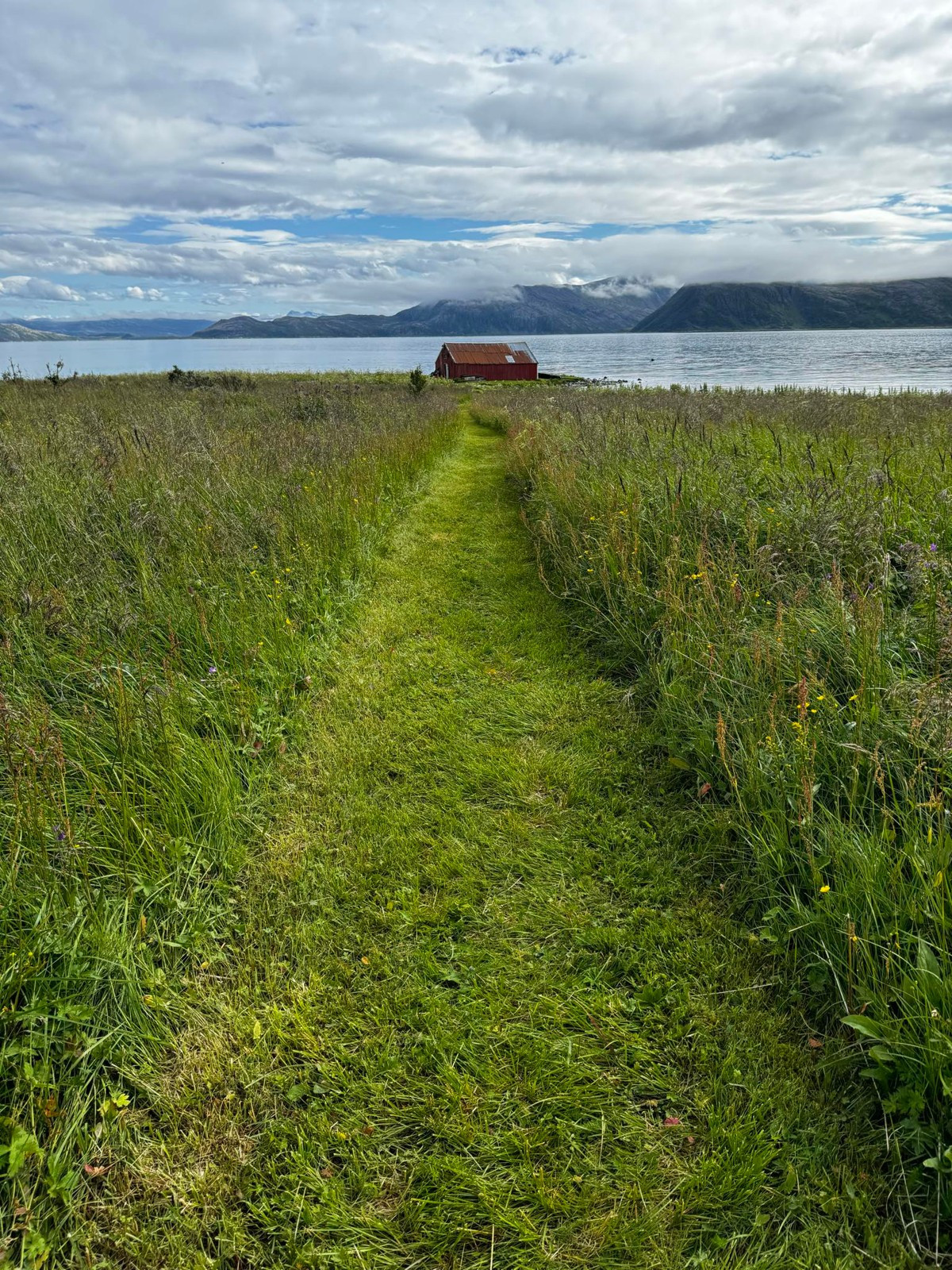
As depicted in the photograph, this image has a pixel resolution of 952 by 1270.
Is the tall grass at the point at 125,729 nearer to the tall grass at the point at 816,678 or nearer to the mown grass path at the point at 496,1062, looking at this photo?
the mown grass path at the point at 496,1062

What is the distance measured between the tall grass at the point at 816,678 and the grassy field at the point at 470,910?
35mm

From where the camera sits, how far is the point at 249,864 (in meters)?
3.53

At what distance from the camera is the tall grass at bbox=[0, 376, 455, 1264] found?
2293 mm

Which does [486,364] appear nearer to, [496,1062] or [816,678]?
[816,678]

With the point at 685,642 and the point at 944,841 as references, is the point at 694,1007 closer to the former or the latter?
the point at 944,841

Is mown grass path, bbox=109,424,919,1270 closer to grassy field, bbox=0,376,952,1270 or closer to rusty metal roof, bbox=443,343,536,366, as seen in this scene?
grassy field, bbox=0,376,952,1270

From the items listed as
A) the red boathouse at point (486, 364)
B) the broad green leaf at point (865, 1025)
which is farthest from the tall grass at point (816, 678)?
the red boathouse at point (486, 364)

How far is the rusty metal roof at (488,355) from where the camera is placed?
205 ft

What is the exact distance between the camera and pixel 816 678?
348cm

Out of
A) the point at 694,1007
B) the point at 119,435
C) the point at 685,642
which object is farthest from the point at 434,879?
the point at 119,435

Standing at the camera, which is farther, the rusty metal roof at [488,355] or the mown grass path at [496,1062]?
the rusty metal roof at [488,355]

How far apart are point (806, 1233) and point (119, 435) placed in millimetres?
10727

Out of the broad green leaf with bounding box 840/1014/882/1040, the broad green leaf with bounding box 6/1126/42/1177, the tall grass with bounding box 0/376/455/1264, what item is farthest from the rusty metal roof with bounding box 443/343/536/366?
the broad green leaf with bounding box 6/1126/42/1177

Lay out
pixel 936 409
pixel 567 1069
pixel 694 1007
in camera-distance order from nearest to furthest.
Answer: pixel 567 1069 → pixel 694 1007 → pixel 936 409
